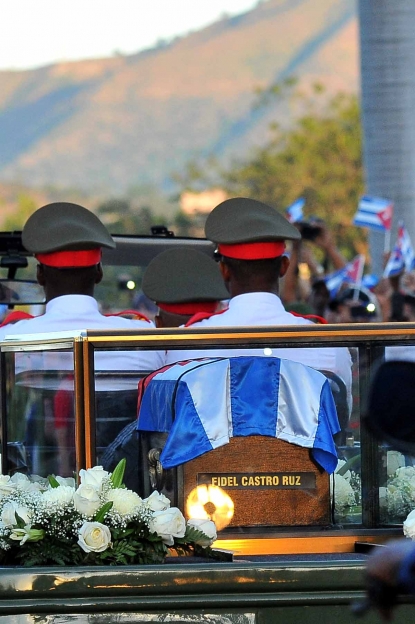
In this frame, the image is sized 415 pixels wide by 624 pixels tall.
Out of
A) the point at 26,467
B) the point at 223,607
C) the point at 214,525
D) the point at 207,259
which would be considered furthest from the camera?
the point at 207,259

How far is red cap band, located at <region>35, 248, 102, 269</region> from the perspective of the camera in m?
5.58

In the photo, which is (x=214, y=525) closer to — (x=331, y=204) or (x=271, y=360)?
(x=271, y=360)

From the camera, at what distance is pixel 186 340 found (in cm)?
420

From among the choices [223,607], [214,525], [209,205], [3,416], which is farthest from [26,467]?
[209,205]

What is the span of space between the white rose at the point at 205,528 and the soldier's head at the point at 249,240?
4.55 feet

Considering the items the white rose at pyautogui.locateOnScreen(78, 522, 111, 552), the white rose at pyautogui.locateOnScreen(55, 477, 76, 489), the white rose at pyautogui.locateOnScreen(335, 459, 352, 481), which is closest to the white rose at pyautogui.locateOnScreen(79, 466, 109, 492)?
the white rose at pyautogui.locateOnScreen(78, 522, 111, 552)

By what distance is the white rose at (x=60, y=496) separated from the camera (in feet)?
13.3

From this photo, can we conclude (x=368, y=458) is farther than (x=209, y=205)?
Result: No

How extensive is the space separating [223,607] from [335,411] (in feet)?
2.56

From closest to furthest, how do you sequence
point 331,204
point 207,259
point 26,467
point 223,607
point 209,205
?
point 223,607
point 26,467
point 207,259
point 331,204
point 209,205

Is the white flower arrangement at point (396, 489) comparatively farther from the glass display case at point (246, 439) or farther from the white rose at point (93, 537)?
the white rose at point (93, 537)

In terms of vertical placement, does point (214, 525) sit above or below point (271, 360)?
below

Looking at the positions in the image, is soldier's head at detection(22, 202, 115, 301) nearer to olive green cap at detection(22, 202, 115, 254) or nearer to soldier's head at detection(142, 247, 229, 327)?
olive green cap at detection(22, 202, 115, 254)

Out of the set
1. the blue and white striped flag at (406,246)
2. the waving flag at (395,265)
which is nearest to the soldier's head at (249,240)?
the waving flag at (395,265)
